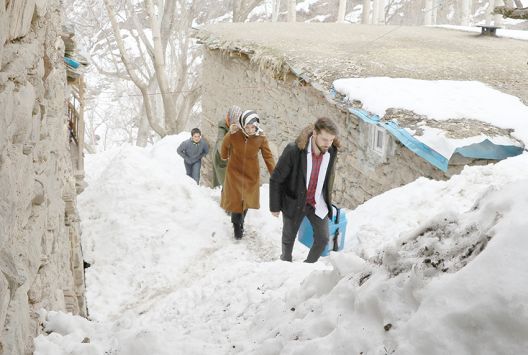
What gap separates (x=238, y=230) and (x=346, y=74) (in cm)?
289

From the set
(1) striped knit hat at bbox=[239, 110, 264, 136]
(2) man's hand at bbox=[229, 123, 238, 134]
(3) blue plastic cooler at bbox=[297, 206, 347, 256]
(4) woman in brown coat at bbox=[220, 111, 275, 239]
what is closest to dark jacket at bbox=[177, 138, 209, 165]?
(4) woman in brown coat at bbox=[220, 111, 275, 239]

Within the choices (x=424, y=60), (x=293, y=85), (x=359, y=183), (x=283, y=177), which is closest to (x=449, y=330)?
(x=283, y=177)

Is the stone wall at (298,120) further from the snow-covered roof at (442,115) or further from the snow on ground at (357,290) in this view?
the snow on ground at (357,290)

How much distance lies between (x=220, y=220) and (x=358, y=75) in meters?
2.85

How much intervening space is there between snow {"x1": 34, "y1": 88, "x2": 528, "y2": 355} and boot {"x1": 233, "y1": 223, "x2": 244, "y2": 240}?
0.88 feet

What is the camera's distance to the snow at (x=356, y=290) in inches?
66.8

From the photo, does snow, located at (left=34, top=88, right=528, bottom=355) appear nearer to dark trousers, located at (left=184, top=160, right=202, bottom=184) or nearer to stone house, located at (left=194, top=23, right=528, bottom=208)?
stone house, located at (left=194, top=23, right=528, bottom=208)

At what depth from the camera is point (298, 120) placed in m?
8.75

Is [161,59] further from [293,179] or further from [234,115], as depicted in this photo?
[293,179]

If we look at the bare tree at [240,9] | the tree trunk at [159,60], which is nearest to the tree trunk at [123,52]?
the tree trunk at [159,60]

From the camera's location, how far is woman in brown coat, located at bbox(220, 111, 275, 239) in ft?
17.5

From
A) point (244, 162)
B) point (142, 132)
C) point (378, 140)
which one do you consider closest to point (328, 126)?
point (244, 162)

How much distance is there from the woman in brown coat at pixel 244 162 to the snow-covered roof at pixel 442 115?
60.7 inches

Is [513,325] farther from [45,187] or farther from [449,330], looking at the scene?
[45,187]
